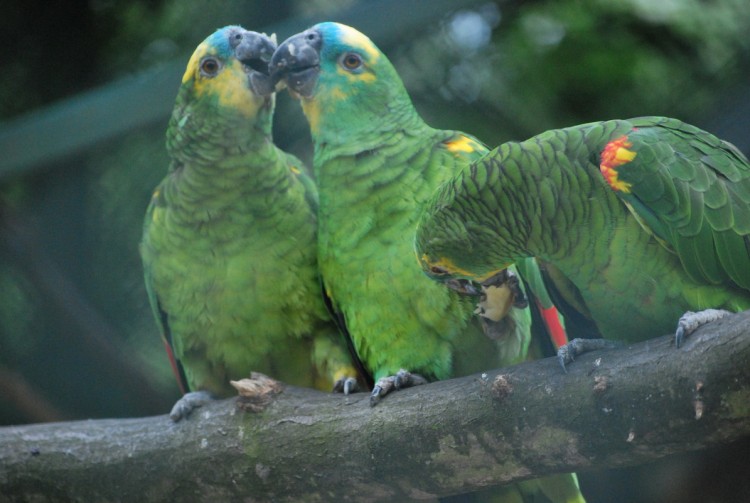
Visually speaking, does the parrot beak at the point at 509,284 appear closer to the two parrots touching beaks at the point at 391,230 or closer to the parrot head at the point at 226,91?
the two parrots touching beaks at the point at 391,230

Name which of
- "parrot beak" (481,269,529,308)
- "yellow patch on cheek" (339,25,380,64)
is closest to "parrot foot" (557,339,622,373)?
"parrot beak" (481,269,529,308)

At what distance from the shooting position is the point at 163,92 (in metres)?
2.22

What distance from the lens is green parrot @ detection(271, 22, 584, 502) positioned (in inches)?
77.0

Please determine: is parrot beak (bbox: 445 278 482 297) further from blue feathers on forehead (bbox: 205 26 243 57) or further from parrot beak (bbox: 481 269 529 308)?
blue feathers on forehead (bbox: 205 26 243 57)

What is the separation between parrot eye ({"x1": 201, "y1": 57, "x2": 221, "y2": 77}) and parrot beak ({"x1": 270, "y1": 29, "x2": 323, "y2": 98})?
6.0 inches

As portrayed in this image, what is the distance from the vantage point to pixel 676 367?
4.48 ft

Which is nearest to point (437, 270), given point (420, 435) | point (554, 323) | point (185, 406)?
point (420, 435)

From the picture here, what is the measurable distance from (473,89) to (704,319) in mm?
1021

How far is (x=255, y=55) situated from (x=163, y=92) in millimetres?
327

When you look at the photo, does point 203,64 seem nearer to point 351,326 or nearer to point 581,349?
point 351,326

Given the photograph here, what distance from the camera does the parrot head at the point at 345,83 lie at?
6.70ft

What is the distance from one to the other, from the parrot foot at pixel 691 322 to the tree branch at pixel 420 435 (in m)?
0.02

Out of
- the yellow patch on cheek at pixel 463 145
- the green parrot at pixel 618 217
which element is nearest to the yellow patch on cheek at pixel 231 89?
the yellow patch on cheek at pixel 463 145

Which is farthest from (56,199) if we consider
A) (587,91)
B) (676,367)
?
(676,367)
